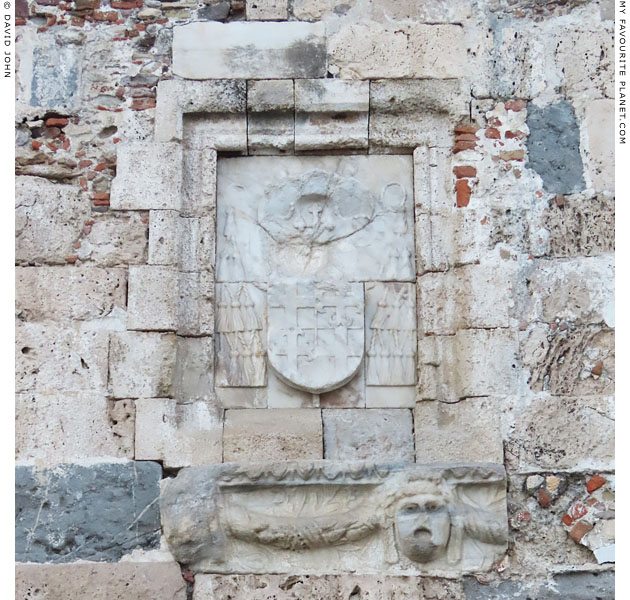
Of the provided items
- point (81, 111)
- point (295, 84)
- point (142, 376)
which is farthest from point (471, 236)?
point (81, 111)

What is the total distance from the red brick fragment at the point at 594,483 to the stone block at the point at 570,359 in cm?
40

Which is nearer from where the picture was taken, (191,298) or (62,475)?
(62,475)

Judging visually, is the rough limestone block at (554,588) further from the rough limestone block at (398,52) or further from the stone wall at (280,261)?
the rough limestone block at (398,52)

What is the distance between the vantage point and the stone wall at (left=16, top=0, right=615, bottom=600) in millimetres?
4711

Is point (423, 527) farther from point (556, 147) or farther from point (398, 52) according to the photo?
point (398, 52)

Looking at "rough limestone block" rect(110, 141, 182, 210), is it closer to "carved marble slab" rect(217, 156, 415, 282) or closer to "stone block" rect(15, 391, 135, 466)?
"carved marble slab" rect(217, 156, 415, 282)

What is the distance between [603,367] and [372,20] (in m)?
2.16

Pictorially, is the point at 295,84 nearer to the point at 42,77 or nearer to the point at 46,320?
the point at 42,77

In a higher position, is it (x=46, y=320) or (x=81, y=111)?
(x=81, y=111)

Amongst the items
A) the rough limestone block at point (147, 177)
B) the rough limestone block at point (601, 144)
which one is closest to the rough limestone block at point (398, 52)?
the rough limestone block at point (601, 144)

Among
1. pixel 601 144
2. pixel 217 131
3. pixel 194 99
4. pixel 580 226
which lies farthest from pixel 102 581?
pixel 601 144

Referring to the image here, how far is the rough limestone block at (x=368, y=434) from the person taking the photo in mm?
4941

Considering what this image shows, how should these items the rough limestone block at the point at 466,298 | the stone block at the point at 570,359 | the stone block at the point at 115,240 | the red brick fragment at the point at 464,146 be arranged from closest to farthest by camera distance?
the stone block at the point at 570,359, the rough limestone block at the point at 466,298, the stone block at the point at 115,240, the red brick fragment at the point at 464,146

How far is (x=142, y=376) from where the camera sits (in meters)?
4.88
